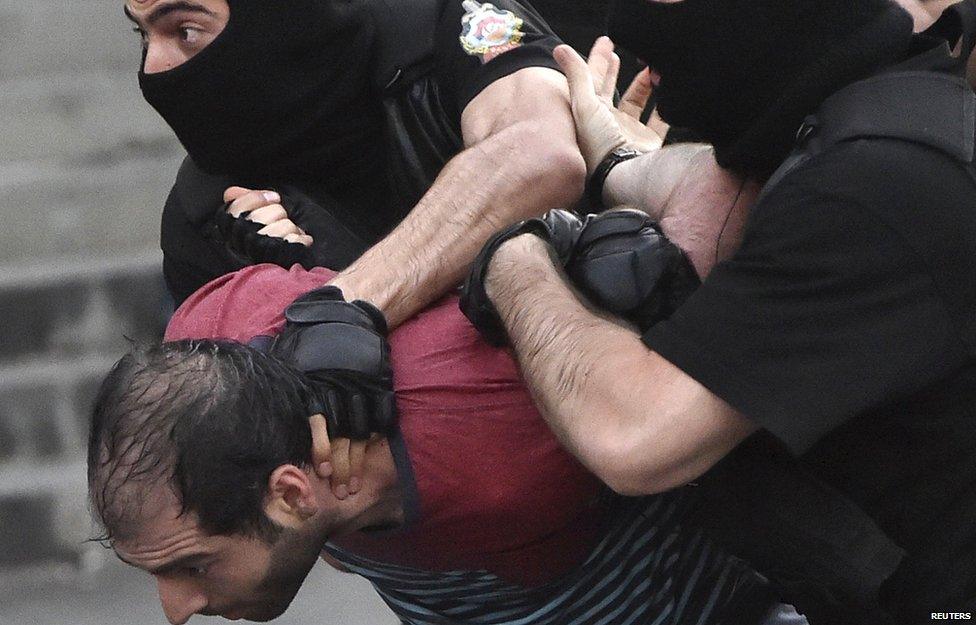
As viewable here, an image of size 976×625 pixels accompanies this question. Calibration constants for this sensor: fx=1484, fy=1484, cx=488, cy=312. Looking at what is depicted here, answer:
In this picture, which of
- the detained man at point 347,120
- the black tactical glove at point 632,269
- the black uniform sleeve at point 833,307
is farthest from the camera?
the detained man at point 347,120

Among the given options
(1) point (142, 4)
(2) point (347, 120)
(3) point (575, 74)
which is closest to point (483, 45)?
(3) point (575, 74)

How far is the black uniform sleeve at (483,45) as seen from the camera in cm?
238

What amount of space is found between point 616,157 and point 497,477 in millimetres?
615

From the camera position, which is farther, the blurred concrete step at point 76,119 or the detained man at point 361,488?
the blurred concrete step at point 76,119

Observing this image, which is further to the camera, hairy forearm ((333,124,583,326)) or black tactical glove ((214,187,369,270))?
black tactical glove ((214,187,369,270))

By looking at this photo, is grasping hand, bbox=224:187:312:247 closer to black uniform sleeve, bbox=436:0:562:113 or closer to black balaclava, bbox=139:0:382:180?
black balaclava, bbox=139:0:382:180

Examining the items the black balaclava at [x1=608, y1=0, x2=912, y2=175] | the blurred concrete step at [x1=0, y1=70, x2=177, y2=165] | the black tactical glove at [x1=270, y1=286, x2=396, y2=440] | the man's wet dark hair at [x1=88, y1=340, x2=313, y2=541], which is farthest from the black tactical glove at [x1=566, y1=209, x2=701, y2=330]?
the blurred concrete step at [x1=0, y1=70, x2=177, y2=165]

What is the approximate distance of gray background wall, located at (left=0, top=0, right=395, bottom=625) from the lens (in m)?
4.10

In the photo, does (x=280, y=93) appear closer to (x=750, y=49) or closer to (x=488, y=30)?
(x=488, y=30)

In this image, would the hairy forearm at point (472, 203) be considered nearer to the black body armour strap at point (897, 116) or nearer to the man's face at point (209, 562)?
the man's face at point (209, 562)

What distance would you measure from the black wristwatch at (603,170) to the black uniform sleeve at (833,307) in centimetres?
63

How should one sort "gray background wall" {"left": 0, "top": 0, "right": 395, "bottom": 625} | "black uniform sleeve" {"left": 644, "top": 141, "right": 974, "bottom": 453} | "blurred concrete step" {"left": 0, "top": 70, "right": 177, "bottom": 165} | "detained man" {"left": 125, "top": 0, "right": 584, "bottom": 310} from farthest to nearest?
1. "blurred concrete step" {"left": 0, "top": 70, "right": 177, "bottom": 165}
2. "gray background wall" {"left": 0, "top": 0, "right": 395, "bottom": 625}
3. "detained man" {"left": 125, "top": 0, "right": 584, "bottom": 310}
4. "black uniform sleeve" {"left": 644, "top": 141, "right": 974, "bottom": 453}

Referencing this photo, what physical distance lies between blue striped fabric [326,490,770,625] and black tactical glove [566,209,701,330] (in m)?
0.34

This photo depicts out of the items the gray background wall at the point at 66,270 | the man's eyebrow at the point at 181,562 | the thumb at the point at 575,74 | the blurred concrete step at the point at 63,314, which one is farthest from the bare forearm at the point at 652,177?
the blurred concrete step at the point at 63,314
